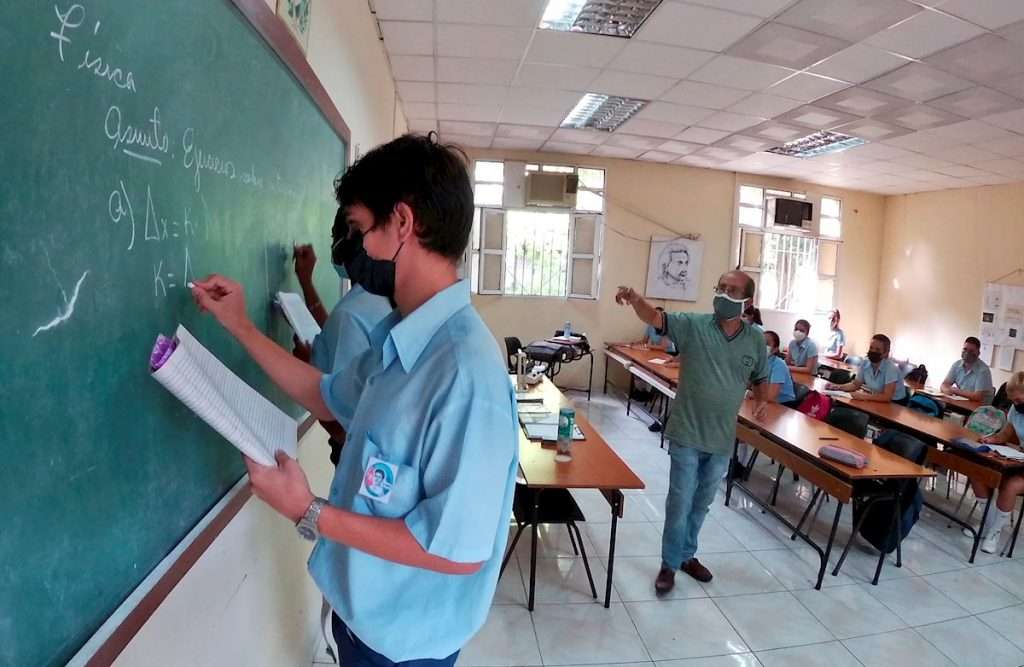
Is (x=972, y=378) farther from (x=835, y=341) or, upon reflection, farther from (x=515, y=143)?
(x=515, y=143)

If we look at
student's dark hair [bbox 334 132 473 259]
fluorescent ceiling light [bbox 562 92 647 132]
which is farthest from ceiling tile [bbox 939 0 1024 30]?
student's dark hair [bbox 334 132 473 259]

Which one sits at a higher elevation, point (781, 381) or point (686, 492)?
point (781, 381)

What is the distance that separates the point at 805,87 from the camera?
413cm

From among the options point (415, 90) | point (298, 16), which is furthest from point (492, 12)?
point (298, 16)

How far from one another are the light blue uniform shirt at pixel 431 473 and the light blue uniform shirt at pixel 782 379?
3.85 metres

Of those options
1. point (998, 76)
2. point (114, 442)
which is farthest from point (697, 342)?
point (998, 76)

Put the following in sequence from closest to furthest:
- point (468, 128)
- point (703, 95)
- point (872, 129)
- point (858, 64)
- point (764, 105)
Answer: point (858, 64) < point (703, 95) < point (764, 105) < point (872, 129) < point (468, 128)

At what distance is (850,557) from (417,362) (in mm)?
3696

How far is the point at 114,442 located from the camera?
2.39ft

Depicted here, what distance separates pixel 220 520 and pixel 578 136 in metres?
6.02

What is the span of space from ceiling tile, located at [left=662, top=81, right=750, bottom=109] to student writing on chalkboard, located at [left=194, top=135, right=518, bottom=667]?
13.5 feet

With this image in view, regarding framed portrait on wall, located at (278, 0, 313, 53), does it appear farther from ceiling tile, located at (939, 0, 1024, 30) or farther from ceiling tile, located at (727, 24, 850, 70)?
ceiling tile, located at (939, 0, 1024, 30)

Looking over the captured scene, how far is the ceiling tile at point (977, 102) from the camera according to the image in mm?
3963

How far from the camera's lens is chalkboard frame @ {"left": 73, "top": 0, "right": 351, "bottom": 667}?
726 mm
